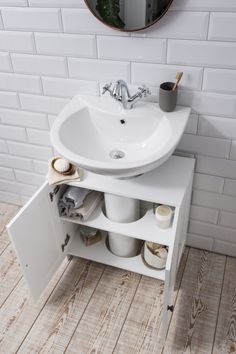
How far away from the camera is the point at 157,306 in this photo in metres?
1.63

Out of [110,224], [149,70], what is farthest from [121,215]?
[149,70]

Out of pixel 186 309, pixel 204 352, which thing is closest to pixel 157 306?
pixel 186 309

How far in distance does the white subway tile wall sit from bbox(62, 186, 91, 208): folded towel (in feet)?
1.24

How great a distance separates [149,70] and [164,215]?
0.58 meters

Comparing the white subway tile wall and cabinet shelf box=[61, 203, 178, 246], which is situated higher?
the white subway tile wall

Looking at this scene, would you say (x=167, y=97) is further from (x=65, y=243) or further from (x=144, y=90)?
(x=65, y=243)

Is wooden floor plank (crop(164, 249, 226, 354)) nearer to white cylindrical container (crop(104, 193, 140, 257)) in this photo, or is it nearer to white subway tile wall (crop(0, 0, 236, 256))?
white subway tile wall (crop(0, 0, 236, 256))

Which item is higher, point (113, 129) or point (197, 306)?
point (113, 129)

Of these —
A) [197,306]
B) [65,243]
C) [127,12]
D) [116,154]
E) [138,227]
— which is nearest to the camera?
[127,12]

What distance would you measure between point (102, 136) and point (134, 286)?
29.7 inches

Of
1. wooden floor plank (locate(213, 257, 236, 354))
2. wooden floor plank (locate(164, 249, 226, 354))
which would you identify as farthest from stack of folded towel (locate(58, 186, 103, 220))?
wooden floor plank (locate(213, 257, 236, 354))

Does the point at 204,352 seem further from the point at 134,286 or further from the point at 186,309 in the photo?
the point at 134,286

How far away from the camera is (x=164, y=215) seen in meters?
1.45

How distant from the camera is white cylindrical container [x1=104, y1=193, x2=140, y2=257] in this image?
1.49 metres
